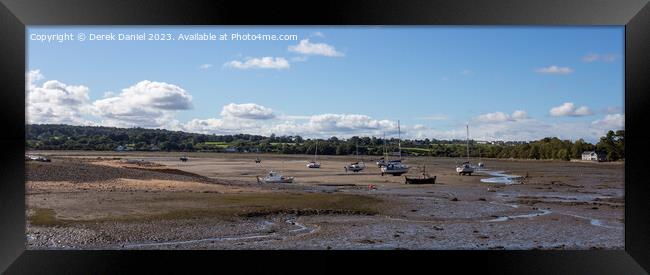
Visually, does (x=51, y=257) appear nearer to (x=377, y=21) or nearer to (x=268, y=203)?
(x=377, y=21)

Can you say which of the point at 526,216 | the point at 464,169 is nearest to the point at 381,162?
the point at 464,169

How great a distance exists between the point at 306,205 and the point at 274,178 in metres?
0.96

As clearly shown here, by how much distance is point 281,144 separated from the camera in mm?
11359

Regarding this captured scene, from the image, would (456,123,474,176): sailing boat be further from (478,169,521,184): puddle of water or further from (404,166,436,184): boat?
(404,166,436,184): boat

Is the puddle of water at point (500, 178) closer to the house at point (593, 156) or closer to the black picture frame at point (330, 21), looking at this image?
the house at point (593, 156)

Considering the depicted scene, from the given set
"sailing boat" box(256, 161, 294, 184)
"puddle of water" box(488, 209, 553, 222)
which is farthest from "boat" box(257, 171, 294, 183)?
"puddle of water" box(488, 209, 553, 222)

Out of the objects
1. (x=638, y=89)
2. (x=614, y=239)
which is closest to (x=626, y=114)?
(x=638, y=89)

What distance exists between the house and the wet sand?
1.47ft

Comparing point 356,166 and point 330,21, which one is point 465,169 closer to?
point 356,166

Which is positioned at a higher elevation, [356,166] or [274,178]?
[356,166]

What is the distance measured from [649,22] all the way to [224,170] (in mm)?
9071

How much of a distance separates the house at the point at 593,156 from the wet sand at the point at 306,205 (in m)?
0.45

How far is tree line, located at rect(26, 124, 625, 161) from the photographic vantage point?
439 inches

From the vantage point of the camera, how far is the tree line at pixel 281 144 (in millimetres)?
11148
